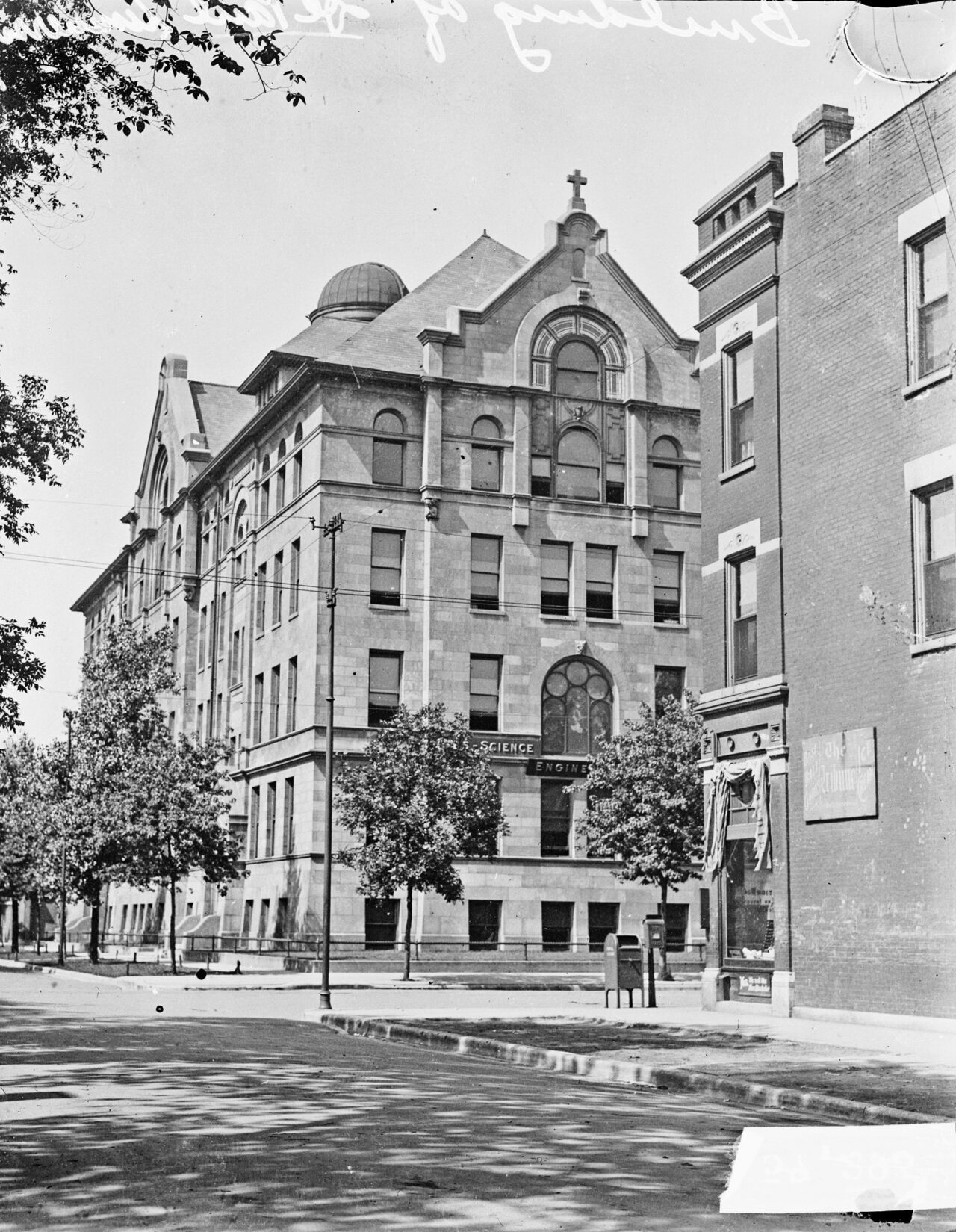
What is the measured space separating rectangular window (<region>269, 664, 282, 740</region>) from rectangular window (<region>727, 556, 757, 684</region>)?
2981 centimetres

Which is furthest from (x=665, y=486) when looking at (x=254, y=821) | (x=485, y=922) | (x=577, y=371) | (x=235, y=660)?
(x=254, y=821)

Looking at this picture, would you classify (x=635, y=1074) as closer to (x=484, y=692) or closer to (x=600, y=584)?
(x=484, y=692)

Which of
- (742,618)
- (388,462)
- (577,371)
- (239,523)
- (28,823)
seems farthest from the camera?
(239,523)

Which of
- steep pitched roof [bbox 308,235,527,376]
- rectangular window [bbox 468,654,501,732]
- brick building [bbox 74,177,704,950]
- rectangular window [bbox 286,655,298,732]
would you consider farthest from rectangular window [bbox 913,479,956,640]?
rectangular window [bbox 286,655,298,732]

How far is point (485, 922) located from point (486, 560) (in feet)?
39.6

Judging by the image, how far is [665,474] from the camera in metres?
53.3

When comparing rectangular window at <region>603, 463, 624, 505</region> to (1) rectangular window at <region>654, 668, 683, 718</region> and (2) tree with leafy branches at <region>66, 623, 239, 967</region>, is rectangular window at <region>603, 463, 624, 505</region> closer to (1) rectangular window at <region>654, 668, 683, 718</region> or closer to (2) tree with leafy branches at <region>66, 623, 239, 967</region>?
(1) rectangular window at <region>654, 668, 683, 718</region>

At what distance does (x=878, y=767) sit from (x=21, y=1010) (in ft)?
47.7

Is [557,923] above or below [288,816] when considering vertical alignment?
below

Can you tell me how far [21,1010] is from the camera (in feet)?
80.7

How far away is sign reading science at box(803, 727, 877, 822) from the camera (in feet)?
65.1

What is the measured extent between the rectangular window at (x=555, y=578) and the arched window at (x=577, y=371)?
5409 millimetres

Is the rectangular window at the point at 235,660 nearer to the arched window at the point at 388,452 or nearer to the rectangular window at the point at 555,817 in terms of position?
the arched window at the point at 388,452

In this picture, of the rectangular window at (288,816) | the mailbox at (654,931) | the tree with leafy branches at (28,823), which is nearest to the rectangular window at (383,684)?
the rectangular window at (288,816)
